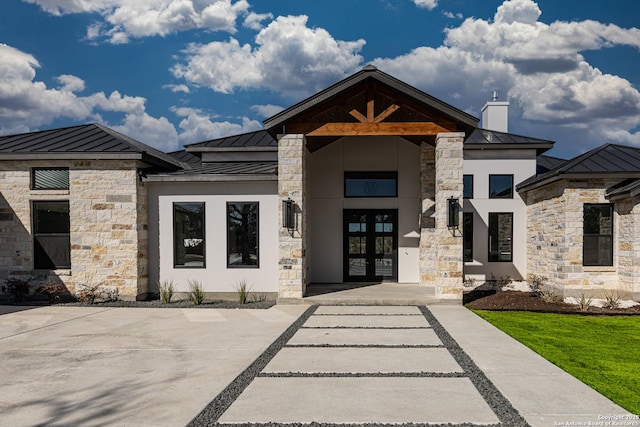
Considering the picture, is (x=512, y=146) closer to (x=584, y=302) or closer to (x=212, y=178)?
(x=584, y=302)

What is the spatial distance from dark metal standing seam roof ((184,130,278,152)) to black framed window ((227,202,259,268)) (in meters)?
4.58

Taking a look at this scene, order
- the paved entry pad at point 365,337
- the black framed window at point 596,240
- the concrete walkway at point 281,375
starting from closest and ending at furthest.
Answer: the concrete walkway at point 281,375 → the paved entry pad at point 365,337 → the black framed window at point 596,240

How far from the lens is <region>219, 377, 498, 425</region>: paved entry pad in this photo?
16.0 feet

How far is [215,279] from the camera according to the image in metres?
13.4

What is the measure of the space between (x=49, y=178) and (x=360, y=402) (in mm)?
11730

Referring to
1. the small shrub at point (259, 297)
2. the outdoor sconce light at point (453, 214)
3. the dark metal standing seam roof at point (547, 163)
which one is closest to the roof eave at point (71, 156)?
the small shrub at point (259, 297)

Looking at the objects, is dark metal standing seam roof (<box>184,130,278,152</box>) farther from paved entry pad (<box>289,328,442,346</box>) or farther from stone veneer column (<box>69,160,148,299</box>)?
paved entry pad (<box>289,328,442,346</box>)

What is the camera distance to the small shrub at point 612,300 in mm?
12227

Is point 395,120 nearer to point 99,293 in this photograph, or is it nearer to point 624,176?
point 624,176

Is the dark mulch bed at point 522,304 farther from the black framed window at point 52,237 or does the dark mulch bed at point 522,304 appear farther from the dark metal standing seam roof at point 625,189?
the black framed window at point 52,237

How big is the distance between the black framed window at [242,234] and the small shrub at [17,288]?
5.54 meters

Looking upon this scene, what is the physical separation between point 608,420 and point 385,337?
425cm

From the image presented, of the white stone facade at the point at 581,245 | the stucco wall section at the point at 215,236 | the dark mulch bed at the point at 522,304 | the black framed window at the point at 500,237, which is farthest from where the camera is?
the black framed window at the point at 500,237

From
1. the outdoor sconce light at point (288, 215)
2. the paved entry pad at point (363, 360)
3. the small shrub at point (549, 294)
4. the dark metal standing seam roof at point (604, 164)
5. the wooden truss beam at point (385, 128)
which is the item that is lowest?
the small shrub at point (549, 294)
